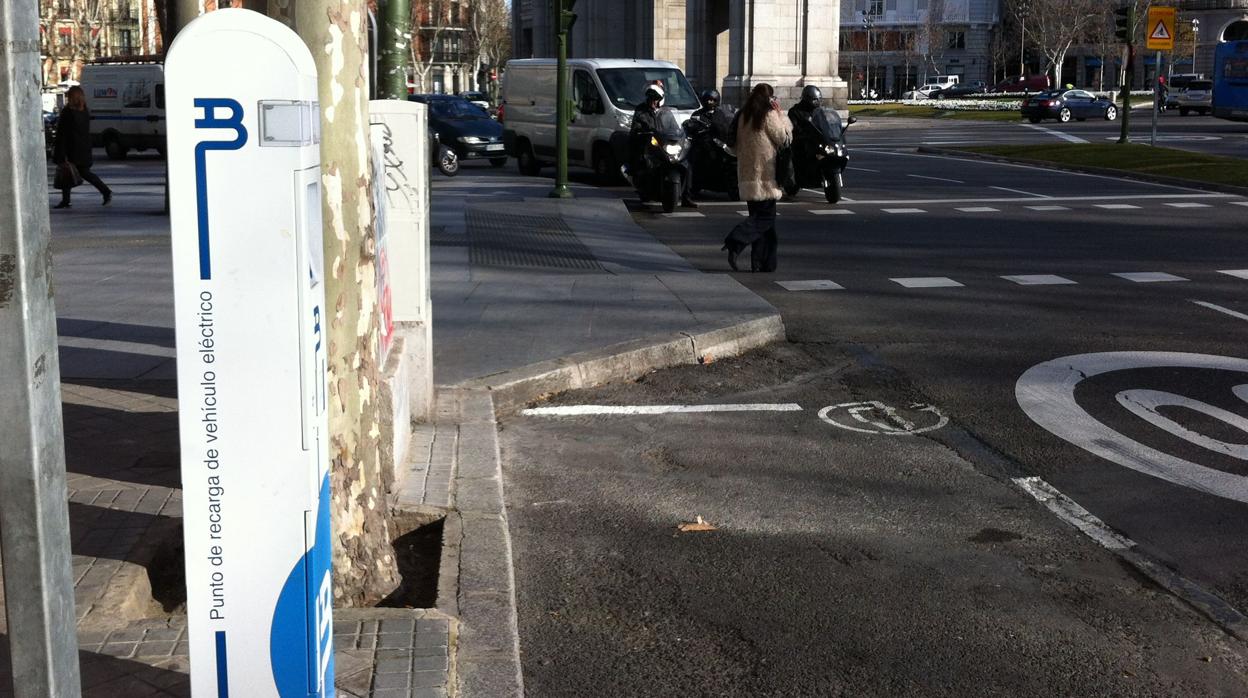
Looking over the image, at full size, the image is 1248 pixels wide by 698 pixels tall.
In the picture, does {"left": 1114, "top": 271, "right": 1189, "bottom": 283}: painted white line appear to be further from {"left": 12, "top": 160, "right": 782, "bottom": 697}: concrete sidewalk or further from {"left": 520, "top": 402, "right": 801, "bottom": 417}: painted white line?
{"left": 520, "top": 402, "right": 801, "bottom": 417}: painted white line

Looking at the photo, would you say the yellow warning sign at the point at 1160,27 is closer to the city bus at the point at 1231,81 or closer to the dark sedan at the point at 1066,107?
the city bus at the point at 1231,81

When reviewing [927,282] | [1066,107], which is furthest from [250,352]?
[1066,107]

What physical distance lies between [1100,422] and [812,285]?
5482 mm

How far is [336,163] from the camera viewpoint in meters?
4.50

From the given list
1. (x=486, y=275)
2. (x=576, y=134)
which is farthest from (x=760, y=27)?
(x=486, y=275)

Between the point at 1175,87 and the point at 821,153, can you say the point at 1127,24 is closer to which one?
the point at 821,153

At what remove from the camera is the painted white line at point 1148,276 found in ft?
41.7

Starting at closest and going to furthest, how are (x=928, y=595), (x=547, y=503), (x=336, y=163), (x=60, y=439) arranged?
(x=60, y=439), (x=336, y=163), (x=928, y=595), (x=547, y=503)

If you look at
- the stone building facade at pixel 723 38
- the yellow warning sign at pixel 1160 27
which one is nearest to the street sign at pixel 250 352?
the yellow warning sign at pixel 1160 27

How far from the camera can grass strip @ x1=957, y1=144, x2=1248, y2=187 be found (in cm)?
2438

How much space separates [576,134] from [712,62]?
2637 centimetres

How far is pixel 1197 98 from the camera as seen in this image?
65.1 meters

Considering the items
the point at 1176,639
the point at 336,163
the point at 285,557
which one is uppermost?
the point at 336,163

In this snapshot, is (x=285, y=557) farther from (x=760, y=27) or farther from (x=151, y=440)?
(x=760, y=27)
